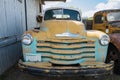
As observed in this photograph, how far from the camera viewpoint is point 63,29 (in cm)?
562

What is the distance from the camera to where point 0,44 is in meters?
6.15

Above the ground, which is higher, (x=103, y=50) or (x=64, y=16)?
(x=64, y=16)

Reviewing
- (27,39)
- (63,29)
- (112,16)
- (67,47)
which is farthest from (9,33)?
(112,16)

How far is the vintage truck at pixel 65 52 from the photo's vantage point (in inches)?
194

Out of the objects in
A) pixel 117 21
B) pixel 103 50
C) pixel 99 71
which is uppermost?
pixel 117 21

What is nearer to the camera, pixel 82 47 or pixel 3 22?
pixel 82 47

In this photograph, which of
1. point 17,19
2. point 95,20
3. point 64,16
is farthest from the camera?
point 95,20

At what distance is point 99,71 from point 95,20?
5066mm

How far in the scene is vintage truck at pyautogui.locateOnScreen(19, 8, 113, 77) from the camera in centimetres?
493

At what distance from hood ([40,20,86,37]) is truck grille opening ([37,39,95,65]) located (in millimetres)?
267

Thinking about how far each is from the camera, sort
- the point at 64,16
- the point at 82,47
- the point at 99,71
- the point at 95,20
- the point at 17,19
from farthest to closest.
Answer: the point at 95,20 → the point at 17,19 → the point at 64,16 → the point at 82,47 → the point at 99,71

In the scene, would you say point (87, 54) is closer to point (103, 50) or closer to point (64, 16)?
point (103, 50)

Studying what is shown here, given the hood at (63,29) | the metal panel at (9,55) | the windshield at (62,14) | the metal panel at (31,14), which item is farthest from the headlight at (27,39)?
the metal panel at (31,14)

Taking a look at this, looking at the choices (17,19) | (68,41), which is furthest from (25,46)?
(17,19)
